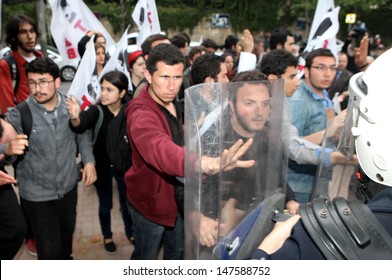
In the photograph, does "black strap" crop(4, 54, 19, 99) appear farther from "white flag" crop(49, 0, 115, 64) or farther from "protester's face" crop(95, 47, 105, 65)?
"protester's face" crop(95, 47, 105, 65)

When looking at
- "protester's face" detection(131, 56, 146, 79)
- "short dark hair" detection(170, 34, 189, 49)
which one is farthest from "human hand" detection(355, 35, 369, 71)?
"protester's face" detection(131, 56, 146, 79)

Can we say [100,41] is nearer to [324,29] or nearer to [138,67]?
[138,67]

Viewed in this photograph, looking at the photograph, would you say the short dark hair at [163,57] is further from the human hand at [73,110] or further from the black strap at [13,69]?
the black strap at [13,69]

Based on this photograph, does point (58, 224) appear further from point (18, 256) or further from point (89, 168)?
point (18, 256)

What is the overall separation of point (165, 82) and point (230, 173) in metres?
1.30

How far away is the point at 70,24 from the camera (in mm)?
4426

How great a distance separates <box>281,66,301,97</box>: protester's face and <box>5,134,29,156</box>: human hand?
201 centimetres

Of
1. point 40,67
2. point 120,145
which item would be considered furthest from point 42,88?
point 120,145

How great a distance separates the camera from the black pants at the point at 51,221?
2.98 metres

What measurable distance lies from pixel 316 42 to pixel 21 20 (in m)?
3.21

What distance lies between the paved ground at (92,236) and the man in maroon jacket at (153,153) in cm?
102

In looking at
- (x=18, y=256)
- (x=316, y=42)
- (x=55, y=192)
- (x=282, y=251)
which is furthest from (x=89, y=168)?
(x=316, y=42)

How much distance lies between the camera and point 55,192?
9.78ft

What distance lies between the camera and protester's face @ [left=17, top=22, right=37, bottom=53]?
4.39 m
